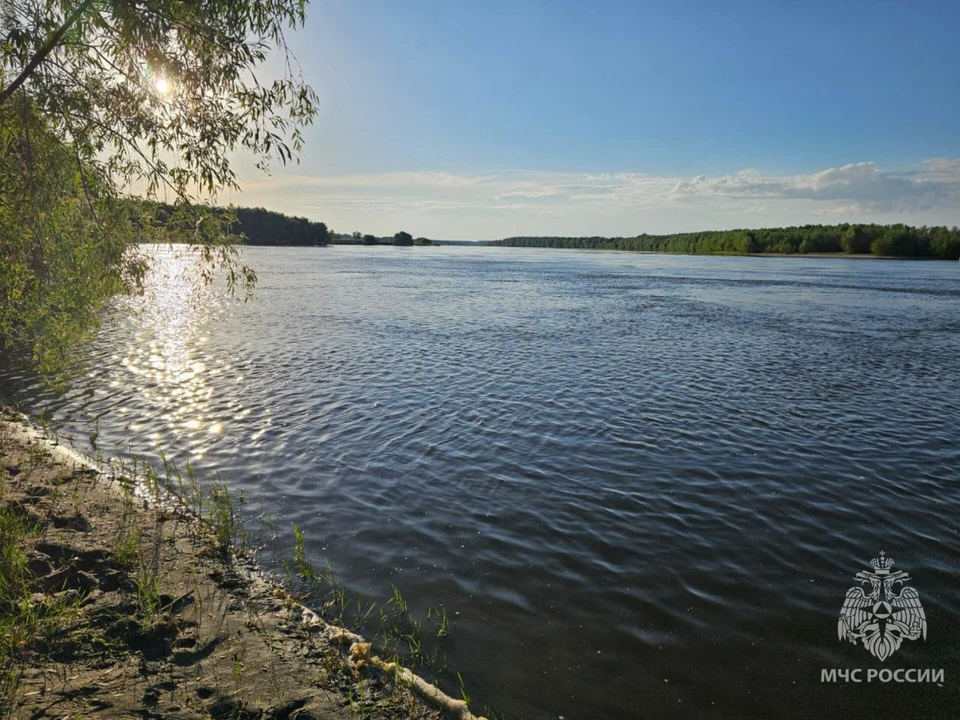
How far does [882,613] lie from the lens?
894 cm

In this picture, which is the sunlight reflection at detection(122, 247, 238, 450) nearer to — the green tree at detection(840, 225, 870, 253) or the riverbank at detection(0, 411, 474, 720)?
the riverbank at detection(0, 411, 474, 720)

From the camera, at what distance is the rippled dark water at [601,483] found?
765 cm

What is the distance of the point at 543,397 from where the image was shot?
20250 mm

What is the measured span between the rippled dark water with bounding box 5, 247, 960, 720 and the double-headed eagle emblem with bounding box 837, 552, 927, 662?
188 millimetres

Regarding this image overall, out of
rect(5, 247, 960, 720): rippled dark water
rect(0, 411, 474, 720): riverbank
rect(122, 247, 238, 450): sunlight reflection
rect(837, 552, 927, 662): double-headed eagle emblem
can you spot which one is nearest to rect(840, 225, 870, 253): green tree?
rect(5, 247, 960, 720): rippled dark water

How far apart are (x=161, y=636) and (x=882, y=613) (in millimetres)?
10378

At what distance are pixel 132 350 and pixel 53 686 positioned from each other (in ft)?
81.0

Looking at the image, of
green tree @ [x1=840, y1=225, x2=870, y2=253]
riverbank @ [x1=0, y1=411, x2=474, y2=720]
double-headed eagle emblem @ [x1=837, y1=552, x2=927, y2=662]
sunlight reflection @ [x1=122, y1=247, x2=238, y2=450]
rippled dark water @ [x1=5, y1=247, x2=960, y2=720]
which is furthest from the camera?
green tree @ [x1=840, y1=225, x2=870, y2=253]

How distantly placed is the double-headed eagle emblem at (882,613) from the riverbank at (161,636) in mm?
6058

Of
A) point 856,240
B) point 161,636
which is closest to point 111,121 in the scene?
point 161,636

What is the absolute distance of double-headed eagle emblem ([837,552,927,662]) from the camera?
325 inches

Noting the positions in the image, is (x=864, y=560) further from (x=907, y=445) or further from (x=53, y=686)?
(x=53, y=686)

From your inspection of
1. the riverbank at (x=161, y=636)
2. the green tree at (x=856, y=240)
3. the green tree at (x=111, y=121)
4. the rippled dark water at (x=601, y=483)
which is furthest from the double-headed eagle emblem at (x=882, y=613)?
the green tree at (x=856, y=240)

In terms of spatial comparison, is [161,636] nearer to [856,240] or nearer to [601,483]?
[601,483]
